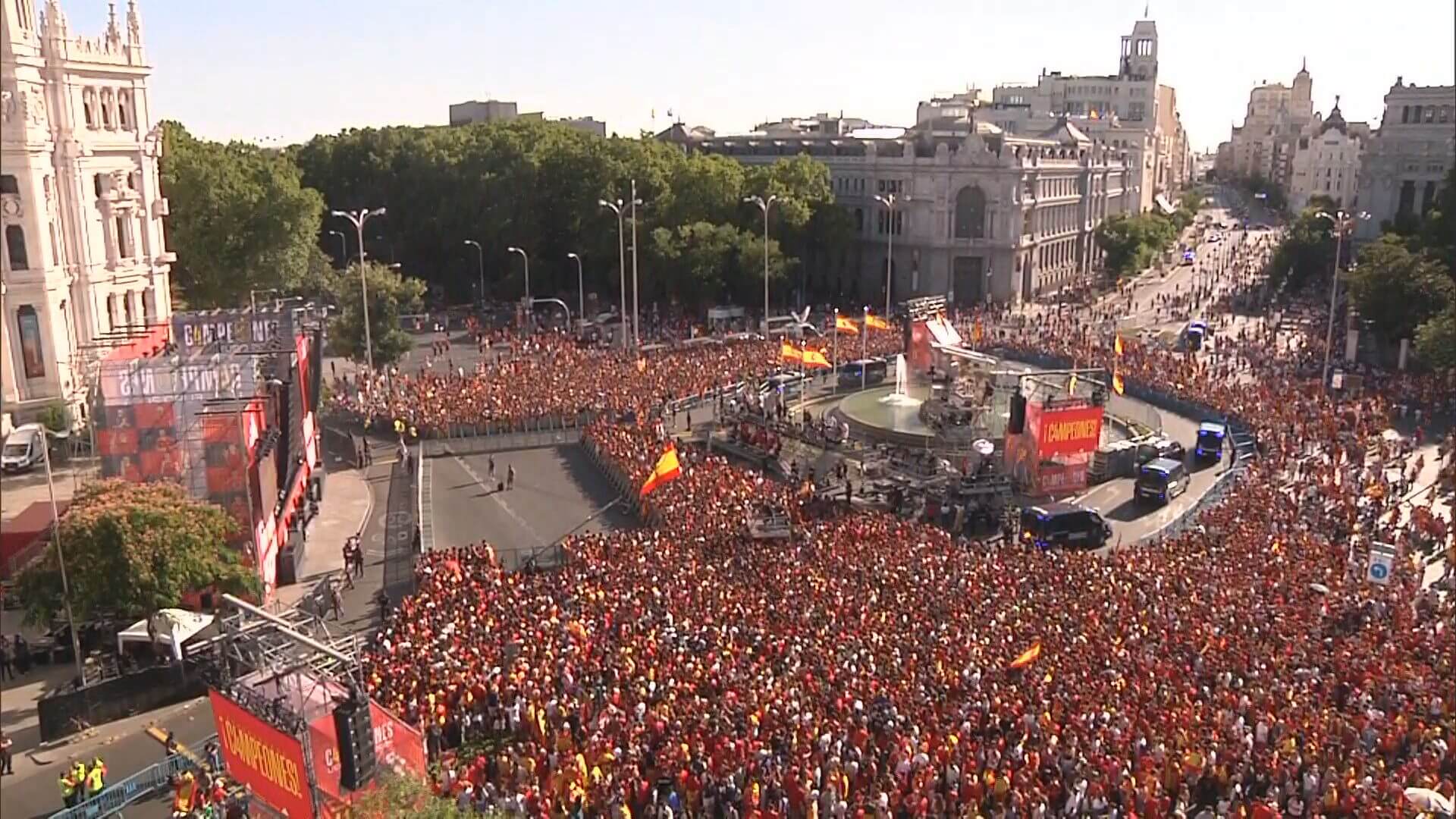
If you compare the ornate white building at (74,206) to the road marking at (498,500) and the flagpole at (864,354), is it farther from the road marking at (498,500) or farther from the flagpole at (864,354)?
the flagpole at (864,354)

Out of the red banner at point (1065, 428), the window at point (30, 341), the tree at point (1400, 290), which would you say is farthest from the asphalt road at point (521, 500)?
the tree at point (1400, 290)

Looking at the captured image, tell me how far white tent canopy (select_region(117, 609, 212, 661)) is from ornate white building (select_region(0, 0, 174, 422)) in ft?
45.9

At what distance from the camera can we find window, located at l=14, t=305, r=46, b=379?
3494 centimetres

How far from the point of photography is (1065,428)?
30641mm

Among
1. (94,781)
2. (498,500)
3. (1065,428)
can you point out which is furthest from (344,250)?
(94,781)

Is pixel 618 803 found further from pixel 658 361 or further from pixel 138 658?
pixel 658 361

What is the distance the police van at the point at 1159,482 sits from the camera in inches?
1220

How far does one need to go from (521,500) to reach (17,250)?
1753cm

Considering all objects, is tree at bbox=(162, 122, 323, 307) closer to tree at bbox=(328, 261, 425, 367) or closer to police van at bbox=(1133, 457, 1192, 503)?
tree at bbox=(328, 261, 425, 367)

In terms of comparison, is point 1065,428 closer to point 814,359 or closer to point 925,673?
point 814,359

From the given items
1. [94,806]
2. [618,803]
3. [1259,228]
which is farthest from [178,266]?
[1259,228]

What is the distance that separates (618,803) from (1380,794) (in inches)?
377

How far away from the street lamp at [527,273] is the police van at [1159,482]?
39123 millimetres

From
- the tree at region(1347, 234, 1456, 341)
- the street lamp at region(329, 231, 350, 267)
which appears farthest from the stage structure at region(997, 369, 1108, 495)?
the street lamp at region(329, 231, 350, 267)
